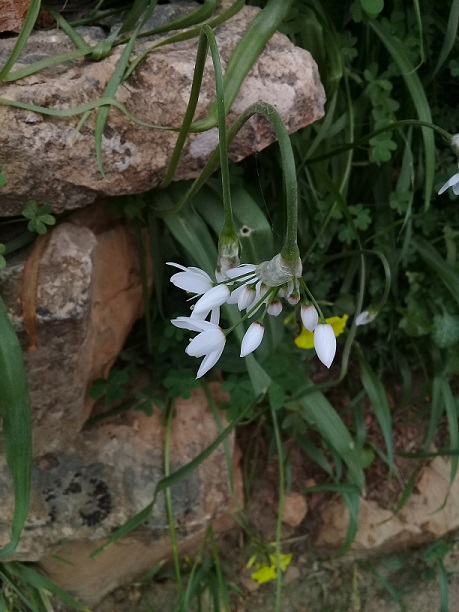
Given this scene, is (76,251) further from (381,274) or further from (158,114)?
(381,274)

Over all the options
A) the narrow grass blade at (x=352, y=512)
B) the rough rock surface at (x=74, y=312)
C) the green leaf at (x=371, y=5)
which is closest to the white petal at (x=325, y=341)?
the rough rock surface at (x=74, y=312)

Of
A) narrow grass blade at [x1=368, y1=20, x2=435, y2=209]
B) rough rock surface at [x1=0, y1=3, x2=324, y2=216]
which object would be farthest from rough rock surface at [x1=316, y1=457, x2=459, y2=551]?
rough rock surface at [x1=0, y1=3, x2=324, y2=216]

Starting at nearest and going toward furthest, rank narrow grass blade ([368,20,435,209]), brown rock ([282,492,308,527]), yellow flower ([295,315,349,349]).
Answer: narrow grass blade ([368,20,435,209]) < yellow flower ([295,315,349,349]) < brown rock ([282,492,308,527])

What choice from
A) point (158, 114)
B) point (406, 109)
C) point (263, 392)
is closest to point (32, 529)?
point (263, 392)

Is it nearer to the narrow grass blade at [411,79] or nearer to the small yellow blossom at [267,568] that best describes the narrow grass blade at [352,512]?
the small yellow blossom at [267,568]

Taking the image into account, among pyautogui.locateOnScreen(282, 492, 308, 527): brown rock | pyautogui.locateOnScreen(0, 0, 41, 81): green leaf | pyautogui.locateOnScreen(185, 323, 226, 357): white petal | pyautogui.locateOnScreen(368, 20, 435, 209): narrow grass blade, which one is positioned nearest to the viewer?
pyautogui.locateOnScreen(185, 323, 226, 357): white petal

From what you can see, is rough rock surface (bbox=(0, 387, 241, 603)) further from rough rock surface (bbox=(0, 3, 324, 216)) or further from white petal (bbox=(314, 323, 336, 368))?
white petal (bbox=(314, 323, 336, 368))
